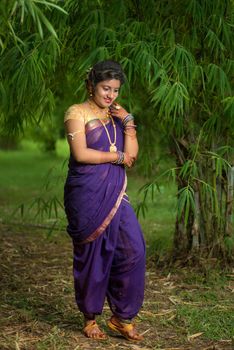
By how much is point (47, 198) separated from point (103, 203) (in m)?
7.76

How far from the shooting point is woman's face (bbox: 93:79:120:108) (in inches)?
162

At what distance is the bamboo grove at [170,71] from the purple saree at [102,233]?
83 centimetres

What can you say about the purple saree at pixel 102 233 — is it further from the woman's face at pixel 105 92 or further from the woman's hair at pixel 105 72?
the woman's hair at pixel 105 72

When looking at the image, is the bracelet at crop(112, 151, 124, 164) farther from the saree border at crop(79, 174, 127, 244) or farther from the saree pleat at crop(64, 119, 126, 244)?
the saree border at crop(79, 174, 127, 244)

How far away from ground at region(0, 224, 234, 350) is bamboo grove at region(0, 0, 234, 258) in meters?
0.62

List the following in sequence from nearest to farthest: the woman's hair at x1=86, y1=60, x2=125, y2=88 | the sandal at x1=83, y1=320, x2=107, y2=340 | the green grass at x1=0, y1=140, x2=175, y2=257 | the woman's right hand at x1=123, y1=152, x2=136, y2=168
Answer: the woman's hair at x1=86, y1=60, x2=125, y2=88
the woman's right hand at x1=123, y1=152, x2=136, y2=168
the sandal at x1=83, y1=320, x2=107, y2=340
the green grass at x1=0, y1=140, x2=175, y2=257

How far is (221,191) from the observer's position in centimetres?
611

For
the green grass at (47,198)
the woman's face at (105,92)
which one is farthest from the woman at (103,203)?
the green grass at (47,198)

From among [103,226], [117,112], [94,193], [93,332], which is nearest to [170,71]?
[117,112]

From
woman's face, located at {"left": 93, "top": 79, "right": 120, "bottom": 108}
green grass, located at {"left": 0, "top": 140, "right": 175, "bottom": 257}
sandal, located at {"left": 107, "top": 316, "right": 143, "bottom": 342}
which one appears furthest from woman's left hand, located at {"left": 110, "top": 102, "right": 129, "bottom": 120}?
green grass, located at {"left": 0, "top": 140, "right": 175, "bottom": 257}

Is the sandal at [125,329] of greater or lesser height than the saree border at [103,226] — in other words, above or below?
below

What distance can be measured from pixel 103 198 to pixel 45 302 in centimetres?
137

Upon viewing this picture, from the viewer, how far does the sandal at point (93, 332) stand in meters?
4.32

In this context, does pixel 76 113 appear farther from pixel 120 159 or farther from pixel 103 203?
pixel 103 203
